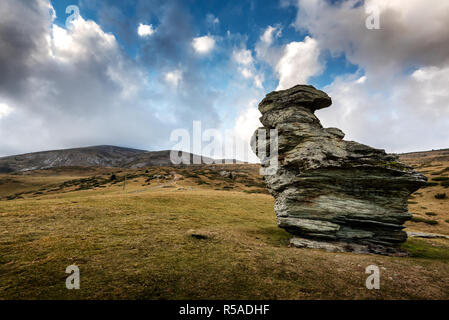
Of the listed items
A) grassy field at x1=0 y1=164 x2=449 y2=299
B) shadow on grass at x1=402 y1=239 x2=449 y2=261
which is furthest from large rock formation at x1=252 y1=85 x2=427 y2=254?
grassy field at x1=0 y1=164 x2=449 y2=299

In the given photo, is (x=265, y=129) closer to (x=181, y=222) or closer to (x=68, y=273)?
(x=181, y=222)

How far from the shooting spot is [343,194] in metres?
19.5

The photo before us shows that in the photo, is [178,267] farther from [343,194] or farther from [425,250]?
[425,250]

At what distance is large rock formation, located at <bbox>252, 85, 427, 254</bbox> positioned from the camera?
18.3 m

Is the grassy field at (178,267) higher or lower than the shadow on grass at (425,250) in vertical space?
higher

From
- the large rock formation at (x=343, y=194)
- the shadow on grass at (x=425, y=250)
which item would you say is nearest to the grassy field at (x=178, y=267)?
the shadow on grass at (x=425, y=250)

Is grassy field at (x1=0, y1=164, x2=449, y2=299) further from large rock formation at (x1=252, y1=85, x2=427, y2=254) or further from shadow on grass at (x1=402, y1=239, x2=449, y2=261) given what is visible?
large rock formation at (x1=252, y1=85, x2=427, y2=254)

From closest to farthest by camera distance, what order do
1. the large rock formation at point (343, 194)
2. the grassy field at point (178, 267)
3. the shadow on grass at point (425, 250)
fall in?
the grassy field at point (178, 267), the shadow on grass at point (425, 250), the large rock formation at point (343, 194)

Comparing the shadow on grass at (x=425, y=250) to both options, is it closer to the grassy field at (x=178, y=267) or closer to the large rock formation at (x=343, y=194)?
the grassy field at (x=178, y=267)

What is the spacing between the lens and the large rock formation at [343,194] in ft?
60.0
